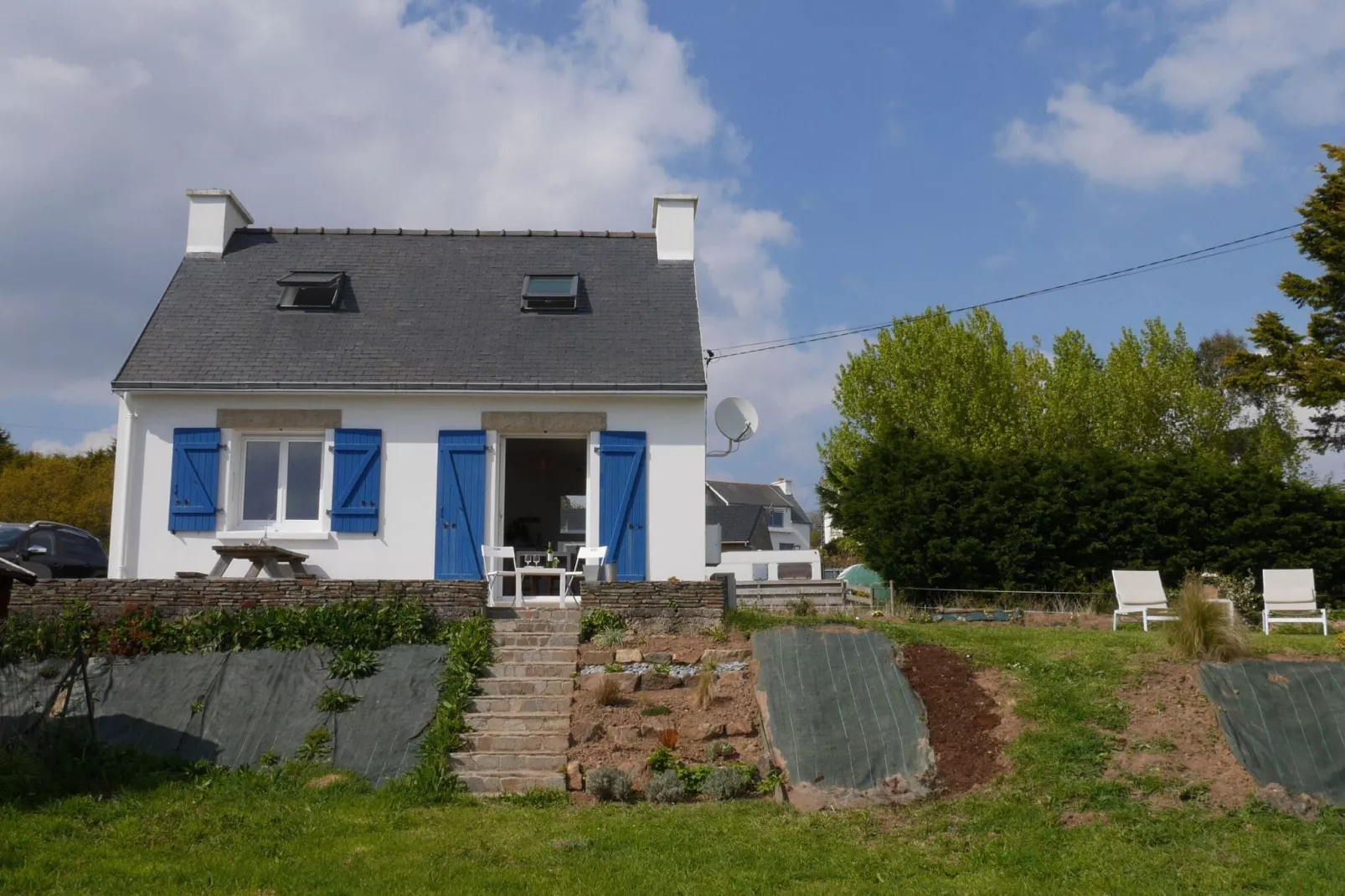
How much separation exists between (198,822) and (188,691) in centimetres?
293

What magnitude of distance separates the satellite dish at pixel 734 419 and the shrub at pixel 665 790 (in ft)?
27.6

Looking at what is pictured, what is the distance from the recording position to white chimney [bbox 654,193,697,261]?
1736 cm

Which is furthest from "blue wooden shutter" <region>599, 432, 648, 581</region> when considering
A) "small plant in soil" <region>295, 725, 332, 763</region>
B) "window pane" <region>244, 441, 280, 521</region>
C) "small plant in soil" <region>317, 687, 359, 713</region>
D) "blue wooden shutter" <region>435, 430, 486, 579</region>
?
"small plant in soil" <region>295, 725, 332, 763</region>

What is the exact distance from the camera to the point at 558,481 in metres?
20.8

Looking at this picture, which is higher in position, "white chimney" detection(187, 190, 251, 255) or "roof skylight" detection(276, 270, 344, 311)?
"white chimney" detection(187, 190, 251, 255)

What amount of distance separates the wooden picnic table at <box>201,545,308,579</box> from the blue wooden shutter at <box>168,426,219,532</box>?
2.28 feet

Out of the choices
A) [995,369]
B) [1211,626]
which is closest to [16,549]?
[1211,626]

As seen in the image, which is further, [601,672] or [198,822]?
[601,672]

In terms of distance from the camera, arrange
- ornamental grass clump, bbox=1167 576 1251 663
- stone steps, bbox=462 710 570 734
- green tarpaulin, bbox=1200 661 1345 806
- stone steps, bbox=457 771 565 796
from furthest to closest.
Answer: ornamental grass clump, bbox=1167 576 1251 663, stone steps, bbox=462 710 570 734, stone steps, bbox=457 771 565 796, green tarpaulin, bbox=1200 661 1345 806

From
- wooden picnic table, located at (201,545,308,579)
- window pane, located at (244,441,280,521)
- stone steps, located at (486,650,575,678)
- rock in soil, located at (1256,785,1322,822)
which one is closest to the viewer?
rock in soil, located at (1256,785,1322,822)

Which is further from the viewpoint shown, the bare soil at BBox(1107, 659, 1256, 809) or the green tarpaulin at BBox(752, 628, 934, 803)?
the green tarpaulin at BBox(752, 628, 934, 803)

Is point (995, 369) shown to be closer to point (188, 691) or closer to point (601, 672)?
point (601, 672)

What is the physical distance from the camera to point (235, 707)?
33.8 ft

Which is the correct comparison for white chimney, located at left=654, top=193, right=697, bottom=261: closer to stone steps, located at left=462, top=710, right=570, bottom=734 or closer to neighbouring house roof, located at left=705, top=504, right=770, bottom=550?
stone steps, located at left=462, top=710, right=570, bottom=734
